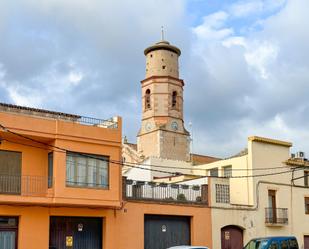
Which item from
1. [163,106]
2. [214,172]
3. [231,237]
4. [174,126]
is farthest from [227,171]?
[174,126]

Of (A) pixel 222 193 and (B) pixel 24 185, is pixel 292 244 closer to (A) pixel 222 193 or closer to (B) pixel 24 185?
(A) pixel 222 193

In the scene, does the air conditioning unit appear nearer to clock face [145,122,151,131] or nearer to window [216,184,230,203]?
window [216,184,230,203]

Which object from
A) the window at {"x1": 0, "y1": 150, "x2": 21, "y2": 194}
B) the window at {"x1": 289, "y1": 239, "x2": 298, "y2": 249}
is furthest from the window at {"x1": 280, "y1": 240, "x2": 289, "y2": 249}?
the window at {"x1": 0, "y1": 150, "x2": 21, "y2": 194}

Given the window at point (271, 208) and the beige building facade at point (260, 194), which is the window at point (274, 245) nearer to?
the beige building facade at point (260, 194)

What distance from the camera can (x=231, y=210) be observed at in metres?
34.4

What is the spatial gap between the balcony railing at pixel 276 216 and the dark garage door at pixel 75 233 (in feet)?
41.2

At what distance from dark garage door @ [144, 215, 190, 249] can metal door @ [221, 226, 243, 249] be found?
2624 millimetres

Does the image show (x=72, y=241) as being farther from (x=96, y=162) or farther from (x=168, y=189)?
(x=168, y=189)

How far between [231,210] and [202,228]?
2.55m

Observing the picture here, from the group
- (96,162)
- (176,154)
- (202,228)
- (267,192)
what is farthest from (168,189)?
(176,154)

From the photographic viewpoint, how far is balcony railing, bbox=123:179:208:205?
99.6 feet

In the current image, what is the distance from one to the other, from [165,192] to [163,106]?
4186cm

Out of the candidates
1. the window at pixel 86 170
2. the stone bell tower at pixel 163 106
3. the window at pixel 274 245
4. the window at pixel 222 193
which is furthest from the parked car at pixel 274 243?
the stone bell tower at pixel 163 106

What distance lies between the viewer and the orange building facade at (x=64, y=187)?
84.8 ft
